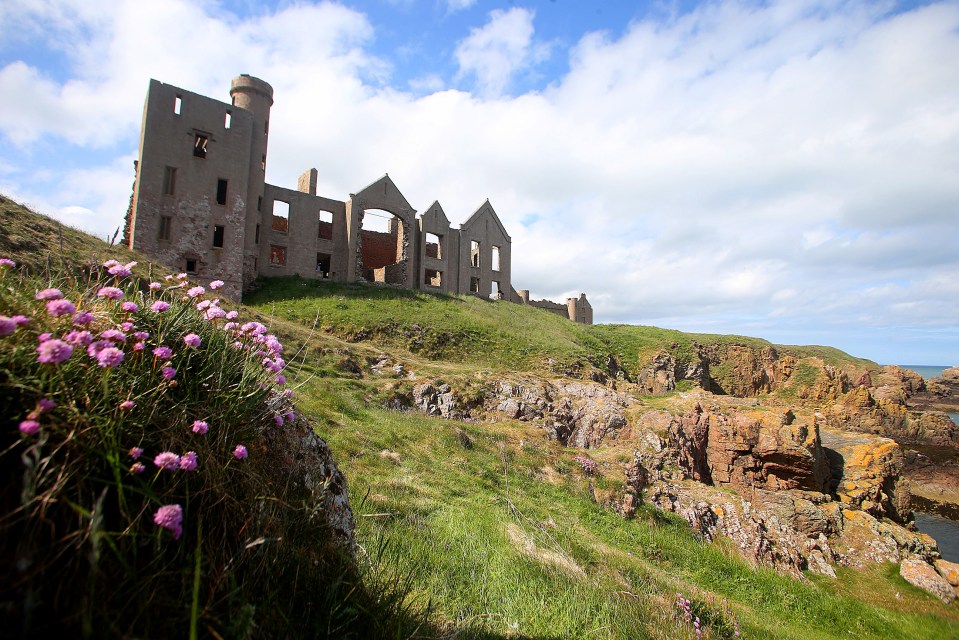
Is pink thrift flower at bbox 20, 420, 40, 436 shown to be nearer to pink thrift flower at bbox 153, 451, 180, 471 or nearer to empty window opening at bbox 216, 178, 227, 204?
pink thrift flower at bbox 153, 451, 180, 471

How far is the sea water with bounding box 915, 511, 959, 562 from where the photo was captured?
19.6 metres

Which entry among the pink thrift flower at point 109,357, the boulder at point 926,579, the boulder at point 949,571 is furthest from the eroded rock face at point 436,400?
the pink thrift flower at point 109,357

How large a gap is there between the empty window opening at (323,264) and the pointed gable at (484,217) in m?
12.9

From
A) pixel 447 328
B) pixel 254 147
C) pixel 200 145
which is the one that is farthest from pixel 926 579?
pixel 200 145

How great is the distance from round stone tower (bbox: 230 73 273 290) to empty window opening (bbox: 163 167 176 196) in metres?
4.17

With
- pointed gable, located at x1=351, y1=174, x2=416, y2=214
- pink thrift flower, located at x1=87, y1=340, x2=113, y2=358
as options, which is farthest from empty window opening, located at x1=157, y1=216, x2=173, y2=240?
pink thrift flower, located at x1=87, y1=340, x2=113, y2=358

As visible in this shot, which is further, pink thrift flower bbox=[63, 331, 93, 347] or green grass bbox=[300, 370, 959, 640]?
green grass bbox=[300, 370, 959, 640]

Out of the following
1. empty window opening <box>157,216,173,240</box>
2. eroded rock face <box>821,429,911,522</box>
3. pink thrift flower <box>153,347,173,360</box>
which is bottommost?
eroded rock face <box>821,429,911,522</box>

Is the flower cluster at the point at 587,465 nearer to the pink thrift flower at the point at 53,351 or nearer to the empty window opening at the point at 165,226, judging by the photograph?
the pink thrift flower at the point at 53,351

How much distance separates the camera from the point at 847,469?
611 inches

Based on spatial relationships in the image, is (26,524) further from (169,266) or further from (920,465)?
(920,465)

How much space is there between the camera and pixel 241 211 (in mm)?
29141

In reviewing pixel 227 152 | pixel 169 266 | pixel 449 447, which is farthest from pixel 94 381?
pixel 227 152

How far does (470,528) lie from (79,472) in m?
5.20
